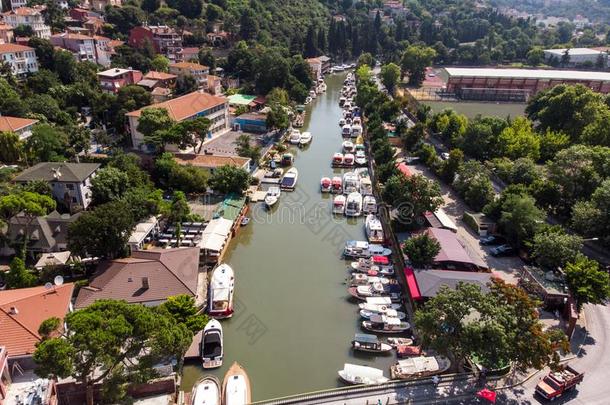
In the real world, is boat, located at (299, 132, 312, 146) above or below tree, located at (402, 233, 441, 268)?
below

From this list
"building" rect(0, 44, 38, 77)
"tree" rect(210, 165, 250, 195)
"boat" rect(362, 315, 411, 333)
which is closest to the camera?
"boat" rect(362, 315, 411, 333)

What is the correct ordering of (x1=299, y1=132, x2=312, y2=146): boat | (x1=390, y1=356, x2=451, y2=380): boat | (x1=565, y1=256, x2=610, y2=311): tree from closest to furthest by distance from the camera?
(x1=390, y1=356, x2=451, y2=380): boat, (x1=565, y1=256, x2=610, y2=311): tree, (x1=299, y1=132, x2=312, y2=146): boat

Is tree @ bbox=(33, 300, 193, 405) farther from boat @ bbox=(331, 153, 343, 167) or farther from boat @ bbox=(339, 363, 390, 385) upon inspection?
boat @ bbox=(331, 153, 343, 167)

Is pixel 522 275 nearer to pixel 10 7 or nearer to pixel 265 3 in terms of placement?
pixel 10 7

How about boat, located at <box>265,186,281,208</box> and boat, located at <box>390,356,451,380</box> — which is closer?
boat, located at <box>390,356,451,380</box>

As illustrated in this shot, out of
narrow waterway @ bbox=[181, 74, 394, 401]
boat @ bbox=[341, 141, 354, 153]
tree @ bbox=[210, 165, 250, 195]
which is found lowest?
narrow waterway @ bbox=[181, 74, 394, 401]

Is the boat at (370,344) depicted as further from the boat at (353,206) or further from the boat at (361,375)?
the boat at (353,206)

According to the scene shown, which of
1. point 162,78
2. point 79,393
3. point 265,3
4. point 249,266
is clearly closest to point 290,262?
point 249,266

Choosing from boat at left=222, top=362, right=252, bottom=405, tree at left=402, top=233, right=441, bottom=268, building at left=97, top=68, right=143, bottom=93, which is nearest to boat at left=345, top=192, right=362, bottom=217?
tree at left=402, top=233, right=441, bottom=268
